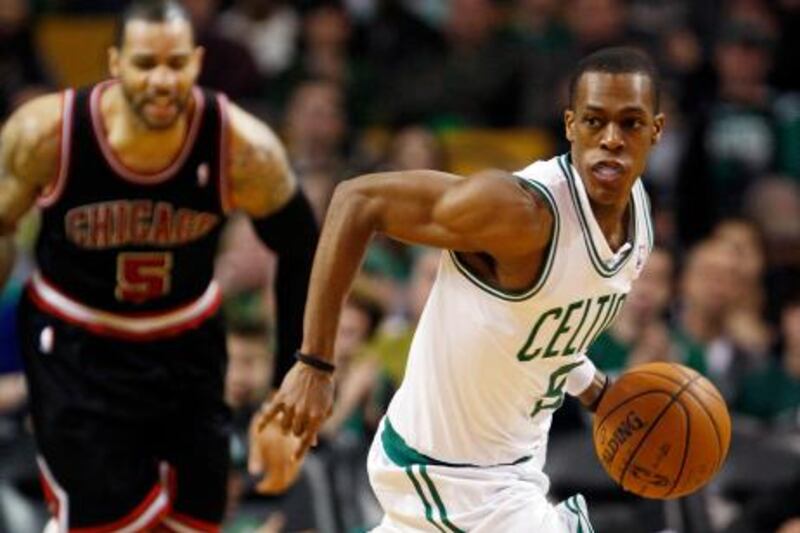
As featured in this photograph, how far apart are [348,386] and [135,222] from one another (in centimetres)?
284

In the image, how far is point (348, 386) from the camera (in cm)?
960

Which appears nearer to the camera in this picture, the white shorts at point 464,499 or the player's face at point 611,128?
the player's face at point 611,128

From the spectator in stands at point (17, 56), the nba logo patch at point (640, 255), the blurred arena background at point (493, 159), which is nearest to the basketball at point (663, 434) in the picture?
the nba logo patch at point (640, 255)

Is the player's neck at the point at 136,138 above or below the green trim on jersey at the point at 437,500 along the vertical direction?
above

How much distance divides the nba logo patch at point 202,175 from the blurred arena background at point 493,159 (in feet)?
6.74

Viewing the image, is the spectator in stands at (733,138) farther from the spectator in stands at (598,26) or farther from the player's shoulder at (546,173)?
the player's shoulder at (546,173)

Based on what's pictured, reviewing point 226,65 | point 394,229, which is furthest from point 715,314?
point 394,229

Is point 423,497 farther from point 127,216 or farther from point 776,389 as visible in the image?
point 776,389

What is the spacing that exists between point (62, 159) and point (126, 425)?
928mm

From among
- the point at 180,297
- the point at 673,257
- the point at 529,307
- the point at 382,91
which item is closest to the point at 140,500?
the point at 180,297

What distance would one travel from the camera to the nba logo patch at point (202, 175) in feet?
23.0

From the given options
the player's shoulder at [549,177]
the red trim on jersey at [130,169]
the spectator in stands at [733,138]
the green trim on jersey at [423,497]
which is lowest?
the spectator in stands at [733,138]

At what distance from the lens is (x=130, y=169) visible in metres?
6.90

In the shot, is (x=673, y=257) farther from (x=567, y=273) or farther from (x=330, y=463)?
(x=567, y=273)
